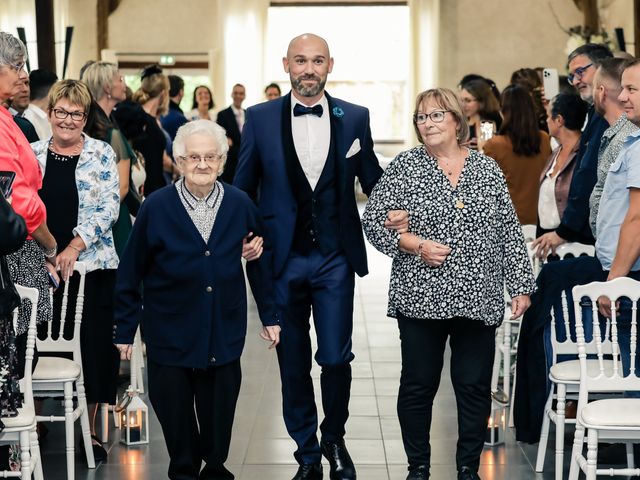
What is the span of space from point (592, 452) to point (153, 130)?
466 cm

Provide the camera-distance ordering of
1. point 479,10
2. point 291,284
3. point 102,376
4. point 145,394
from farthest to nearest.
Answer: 1. point 479,10
2. point 145,394
3. point 102,376
4. point 291,284

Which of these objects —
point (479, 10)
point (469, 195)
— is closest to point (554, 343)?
point (469, 195)

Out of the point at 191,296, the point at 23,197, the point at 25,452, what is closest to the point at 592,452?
the point at 191,296

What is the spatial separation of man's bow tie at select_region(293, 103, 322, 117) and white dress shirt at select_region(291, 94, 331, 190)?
0.06 ft

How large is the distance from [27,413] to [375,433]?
2.15 m

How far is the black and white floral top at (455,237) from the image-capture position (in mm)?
4188

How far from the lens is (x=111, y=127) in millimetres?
5617

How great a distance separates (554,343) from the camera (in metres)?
4.84

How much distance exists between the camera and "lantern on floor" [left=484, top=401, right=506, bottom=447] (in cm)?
520

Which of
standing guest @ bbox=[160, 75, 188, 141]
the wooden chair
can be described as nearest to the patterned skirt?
the wooden chair

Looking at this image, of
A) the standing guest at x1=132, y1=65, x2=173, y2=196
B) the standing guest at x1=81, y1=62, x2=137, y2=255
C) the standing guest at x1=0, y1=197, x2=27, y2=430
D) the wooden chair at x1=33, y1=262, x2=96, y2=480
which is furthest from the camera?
the standing guest at x1=132, y1=65, x2=173, y2=196

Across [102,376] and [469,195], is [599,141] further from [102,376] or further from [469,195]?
[102,376]

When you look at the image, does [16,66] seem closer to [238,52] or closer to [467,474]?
[467,474]

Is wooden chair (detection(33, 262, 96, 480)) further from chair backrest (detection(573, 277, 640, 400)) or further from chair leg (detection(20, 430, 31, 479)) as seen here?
chair backrest (detection(573, 277, 640, 400))
